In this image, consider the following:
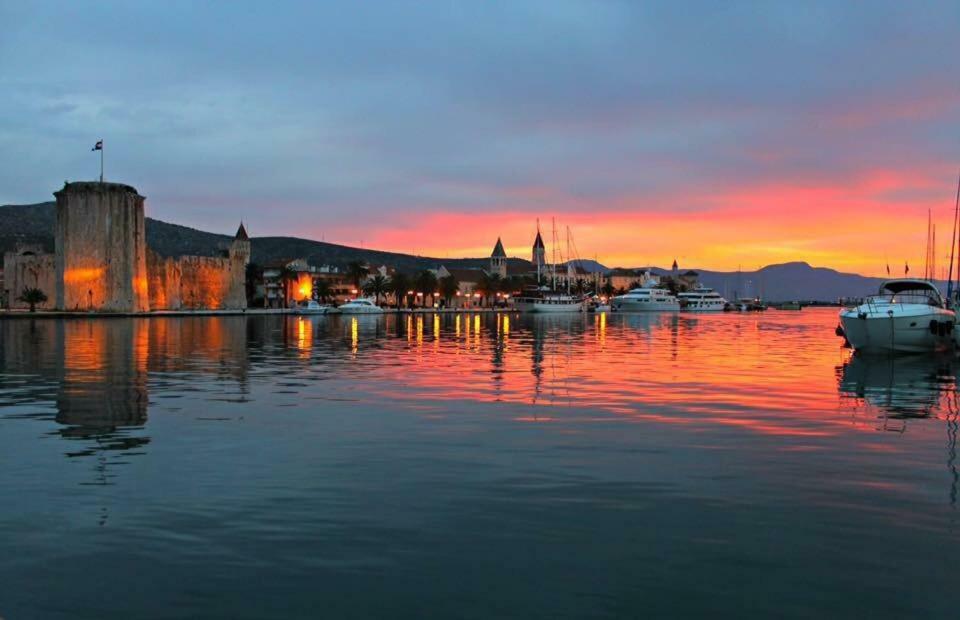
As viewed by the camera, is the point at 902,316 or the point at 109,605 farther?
the point at 902,316

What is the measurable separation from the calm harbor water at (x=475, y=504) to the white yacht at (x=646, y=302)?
147 meters

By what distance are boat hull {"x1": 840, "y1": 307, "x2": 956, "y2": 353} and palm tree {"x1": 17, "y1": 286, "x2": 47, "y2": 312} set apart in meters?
107

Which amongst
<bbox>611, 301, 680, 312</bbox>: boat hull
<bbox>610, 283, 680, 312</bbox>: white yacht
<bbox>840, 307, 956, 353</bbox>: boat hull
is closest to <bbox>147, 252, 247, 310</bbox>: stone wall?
<bbox>611, 301, 680, 312</bbox>: boat hull

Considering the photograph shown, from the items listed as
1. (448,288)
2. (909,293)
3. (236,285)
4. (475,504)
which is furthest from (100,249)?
(475,504)

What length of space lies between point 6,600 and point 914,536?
873cm

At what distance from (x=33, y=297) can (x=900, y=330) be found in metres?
114

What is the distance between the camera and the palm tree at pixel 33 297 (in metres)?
114

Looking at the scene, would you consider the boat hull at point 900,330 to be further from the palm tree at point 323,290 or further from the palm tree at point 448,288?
the palm tree at point 448,288

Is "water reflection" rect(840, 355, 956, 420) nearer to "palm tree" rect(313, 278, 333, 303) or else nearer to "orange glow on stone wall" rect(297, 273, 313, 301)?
"palm tree" rect(313, 278, 333, 303)

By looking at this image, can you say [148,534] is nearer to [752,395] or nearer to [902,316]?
[752,395]

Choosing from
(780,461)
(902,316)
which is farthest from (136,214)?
(780,461)

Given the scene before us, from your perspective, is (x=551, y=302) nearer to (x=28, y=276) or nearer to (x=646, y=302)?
(x=646, y=302)

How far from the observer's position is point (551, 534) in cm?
855

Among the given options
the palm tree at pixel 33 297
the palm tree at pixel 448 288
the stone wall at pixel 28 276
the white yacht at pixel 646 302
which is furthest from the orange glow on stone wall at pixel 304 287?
the white yacht at pixel 646 302
